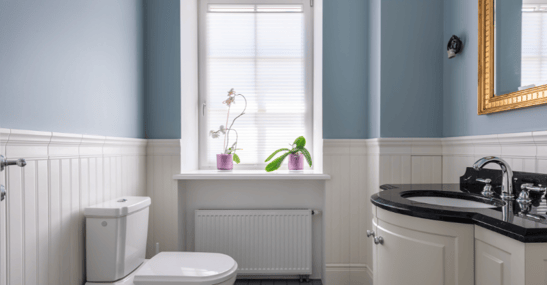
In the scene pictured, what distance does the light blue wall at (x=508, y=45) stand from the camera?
1.23m

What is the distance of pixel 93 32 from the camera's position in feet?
4.66

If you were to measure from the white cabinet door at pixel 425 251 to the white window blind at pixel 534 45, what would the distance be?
2.33 feet

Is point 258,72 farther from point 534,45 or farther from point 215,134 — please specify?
point 534,45

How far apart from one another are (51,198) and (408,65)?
6.35 ft

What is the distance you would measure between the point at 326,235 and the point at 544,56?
4.71ft

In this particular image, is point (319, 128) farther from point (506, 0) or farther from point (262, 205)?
point (506, 0)

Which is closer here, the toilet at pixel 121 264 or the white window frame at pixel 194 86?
the toilet at pixel 121 264

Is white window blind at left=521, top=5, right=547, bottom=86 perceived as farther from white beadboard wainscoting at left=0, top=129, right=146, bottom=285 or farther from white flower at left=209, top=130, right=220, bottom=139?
white beadboard wainscoting at left=0, top=129, right=146, bottom=285

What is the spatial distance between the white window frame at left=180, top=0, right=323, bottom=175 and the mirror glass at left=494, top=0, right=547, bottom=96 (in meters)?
0.96

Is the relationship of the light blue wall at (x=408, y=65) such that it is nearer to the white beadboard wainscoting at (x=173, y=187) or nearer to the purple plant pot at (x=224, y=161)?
the white beadboard wainscoting at (x=173, y=187)

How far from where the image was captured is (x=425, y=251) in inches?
37.9

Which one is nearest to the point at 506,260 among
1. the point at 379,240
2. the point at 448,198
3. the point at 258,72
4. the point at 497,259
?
the point at 497,259

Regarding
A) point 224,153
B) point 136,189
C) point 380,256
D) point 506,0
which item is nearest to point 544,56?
point 506,0

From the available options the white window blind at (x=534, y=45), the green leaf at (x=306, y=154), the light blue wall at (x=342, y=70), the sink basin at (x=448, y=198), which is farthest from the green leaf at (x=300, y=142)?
the white window blind at (x=534, y=45)
